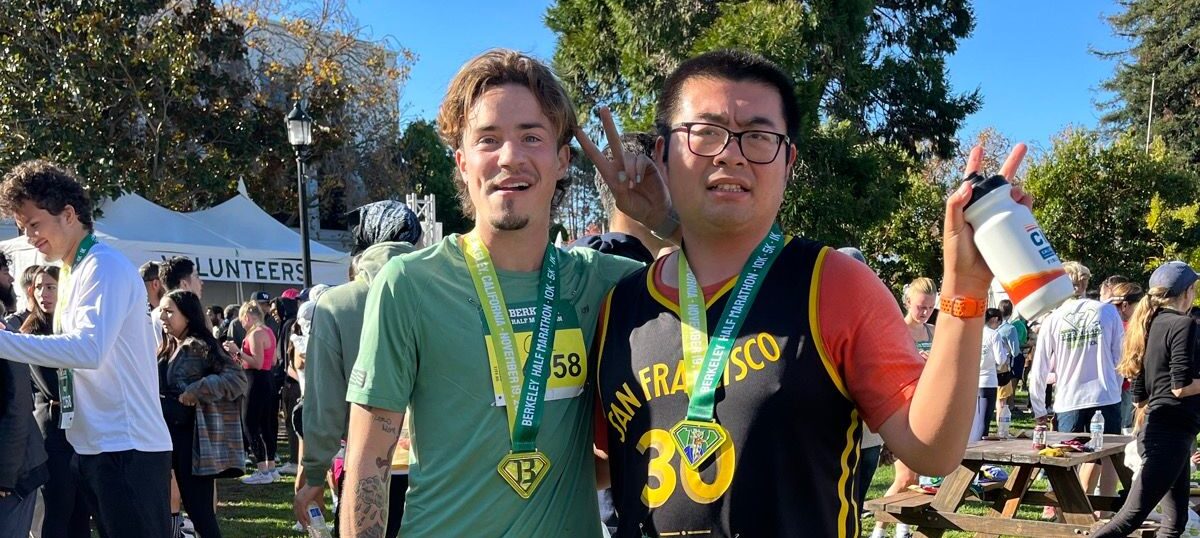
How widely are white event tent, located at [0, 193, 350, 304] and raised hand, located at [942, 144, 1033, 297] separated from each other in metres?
14.7

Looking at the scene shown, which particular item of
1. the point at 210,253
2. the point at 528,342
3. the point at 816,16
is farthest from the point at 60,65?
the point at 528,342

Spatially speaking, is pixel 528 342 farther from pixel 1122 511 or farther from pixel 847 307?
pixel 1122 511

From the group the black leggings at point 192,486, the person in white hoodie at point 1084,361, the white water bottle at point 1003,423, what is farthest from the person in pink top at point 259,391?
the person in white hoodie at point 1084,361

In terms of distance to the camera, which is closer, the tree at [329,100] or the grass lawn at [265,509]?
the grass lawn at [265,509]

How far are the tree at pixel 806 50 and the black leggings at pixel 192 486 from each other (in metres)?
11.1

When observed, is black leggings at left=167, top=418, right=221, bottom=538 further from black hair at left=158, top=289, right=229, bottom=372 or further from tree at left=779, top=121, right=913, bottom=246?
tree at left=779, top=121, right=913, bottom=246

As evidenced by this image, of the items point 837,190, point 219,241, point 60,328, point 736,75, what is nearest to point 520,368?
point 736,75

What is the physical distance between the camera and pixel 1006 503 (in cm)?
750

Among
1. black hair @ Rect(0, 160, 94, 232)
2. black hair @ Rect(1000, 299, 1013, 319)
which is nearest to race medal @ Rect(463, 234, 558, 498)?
black hair @ Rect(0, 160, 94, 232)

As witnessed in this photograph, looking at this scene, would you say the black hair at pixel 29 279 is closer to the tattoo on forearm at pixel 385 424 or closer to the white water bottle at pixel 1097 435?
the tattoo on forearm at pixel 385 424

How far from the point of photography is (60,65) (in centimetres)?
1873

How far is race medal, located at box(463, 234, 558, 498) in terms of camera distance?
7.13 feet

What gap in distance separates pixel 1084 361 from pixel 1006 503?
7.01 ft

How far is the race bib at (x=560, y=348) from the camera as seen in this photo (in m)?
2.23
